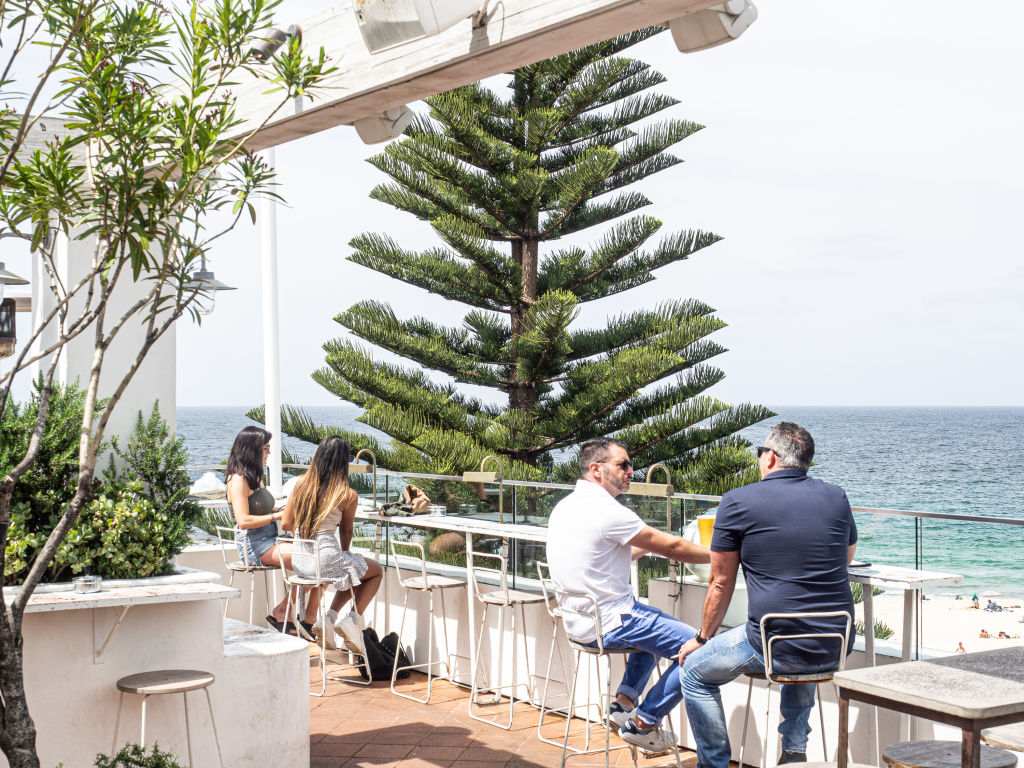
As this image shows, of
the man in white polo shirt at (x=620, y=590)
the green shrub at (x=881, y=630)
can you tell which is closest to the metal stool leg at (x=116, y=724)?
the man in white polo shirt at (x=620, y=590)

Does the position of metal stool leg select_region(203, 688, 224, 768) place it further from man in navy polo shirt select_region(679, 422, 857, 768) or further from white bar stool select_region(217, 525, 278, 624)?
white bar stool select_region(217, 525, 278, 624)

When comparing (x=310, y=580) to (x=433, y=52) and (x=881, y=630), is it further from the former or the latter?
(x=433, y=52)

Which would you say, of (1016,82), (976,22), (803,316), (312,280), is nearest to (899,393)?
(803,316)

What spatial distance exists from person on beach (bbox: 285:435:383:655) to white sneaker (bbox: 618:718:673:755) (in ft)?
6.06

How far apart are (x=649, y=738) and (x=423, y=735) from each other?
3.84 feet

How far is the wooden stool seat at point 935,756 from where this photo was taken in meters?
2.10

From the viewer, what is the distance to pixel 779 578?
3051mm

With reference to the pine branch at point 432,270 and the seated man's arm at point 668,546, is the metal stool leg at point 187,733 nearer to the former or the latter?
the seated man's arm at point 668,546

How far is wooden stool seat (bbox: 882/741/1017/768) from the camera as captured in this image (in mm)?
2100

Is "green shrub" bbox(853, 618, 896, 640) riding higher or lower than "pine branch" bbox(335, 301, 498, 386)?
lower

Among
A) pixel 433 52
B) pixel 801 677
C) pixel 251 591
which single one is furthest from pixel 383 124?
pixel 251 591

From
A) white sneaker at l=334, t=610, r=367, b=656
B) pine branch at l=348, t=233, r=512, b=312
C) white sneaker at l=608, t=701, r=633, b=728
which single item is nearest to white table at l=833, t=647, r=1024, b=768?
white sneaker at l=608, t=701, r=633, b=728

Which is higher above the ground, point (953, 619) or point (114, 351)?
point (114, 351)

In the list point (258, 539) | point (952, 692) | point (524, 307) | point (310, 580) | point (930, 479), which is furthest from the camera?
point (930, 479)
